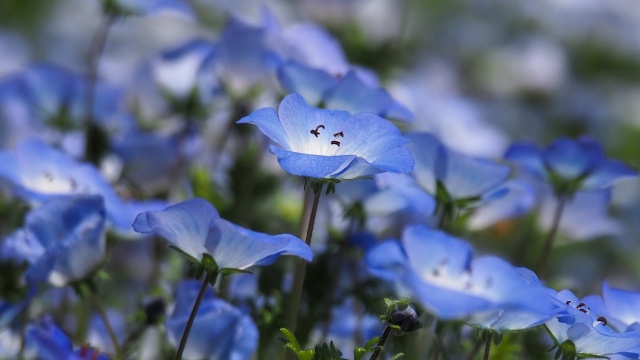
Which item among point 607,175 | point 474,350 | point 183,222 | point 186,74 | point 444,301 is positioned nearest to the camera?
point 444,301

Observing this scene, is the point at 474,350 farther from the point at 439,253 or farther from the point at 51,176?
the point at 51,176

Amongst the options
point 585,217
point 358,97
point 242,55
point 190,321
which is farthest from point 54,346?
point 585,217

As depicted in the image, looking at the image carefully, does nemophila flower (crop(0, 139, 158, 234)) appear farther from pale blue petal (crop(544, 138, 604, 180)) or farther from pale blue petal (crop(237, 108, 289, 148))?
pale blue petal (crop(544, 138, 604, 180))

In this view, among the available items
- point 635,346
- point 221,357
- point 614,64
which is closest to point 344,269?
point 221,357

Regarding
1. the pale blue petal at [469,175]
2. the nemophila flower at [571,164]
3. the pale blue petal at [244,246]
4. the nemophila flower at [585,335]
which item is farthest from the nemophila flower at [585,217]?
the pale blue petal at [244,246]

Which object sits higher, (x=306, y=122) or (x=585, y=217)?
(x=306, y=122)

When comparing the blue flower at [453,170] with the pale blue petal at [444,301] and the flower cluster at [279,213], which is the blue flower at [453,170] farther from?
the pale blue petal at [444,301]

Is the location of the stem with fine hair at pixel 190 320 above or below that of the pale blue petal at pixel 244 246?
below
